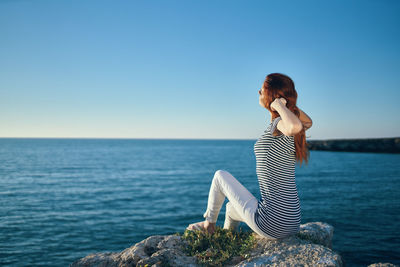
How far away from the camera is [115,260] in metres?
4.39

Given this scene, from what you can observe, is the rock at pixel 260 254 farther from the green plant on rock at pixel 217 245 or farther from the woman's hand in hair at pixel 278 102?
the woman's hand in hair at pixel 278 102

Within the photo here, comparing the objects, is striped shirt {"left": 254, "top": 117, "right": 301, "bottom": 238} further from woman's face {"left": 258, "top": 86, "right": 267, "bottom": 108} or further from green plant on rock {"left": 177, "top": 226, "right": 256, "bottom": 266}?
green plant on rock {"left": 177, "top": 226, "right": 256, "bottom": 266}

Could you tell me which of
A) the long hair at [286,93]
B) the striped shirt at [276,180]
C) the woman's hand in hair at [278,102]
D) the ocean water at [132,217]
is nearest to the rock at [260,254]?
the striped shirt at [276,180]

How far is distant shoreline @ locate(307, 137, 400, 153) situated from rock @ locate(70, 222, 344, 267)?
6717cm

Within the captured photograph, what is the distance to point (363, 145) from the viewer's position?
237ft

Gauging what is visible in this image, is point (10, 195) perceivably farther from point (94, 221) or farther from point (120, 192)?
point (94, 221)

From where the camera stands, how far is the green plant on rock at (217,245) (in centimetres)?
405

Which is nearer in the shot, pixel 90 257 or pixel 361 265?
pixel 90 257

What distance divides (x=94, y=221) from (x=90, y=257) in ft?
37.9

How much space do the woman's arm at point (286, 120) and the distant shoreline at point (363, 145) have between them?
68006 mm

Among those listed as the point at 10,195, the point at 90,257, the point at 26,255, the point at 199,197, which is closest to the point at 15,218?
the point at 26,255

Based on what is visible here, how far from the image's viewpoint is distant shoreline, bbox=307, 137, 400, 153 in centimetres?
6250

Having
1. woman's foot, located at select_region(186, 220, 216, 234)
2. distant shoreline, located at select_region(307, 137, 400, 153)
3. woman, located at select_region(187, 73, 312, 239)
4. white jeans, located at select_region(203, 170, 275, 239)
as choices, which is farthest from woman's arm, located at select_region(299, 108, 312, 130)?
distant shoreline, located at select_region(307, 137, 400, 153)

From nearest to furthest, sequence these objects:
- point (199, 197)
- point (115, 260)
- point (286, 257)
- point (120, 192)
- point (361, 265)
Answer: point (286, 257) → point (115, 260) → point (361, 265) → point (199, 197) → point (120, 192)
